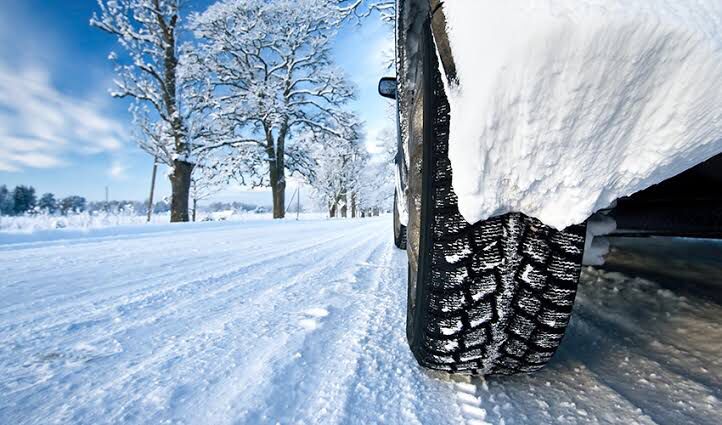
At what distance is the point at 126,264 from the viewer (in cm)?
203

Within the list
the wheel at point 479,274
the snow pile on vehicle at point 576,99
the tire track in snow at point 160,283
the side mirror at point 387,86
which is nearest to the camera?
the snow pile on vehicle at point 576,99

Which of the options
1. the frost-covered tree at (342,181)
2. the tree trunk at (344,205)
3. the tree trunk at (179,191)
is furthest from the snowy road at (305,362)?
the tree trunk at (344,205)

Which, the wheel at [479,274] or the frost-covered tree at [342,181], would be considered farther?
the frost-covered tree at [342,181]

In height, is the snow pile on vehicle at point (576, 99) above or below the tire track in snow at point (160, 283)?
above

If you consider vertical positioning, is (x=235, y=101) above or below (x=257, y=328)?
above

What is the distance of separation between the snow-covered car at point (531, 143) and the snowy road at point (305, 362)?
0.11 m

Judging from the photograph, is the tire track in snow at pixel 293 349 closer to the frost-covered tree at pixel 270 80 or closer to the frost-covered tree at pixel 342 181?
the frost-covered tree at pixel 270 80

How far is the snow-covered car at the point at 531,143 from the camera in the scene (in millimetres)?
390

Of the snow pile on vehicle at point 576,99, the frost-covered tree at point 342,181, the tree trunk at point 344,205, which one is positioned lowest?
the snow pile on vehicle at point 576,99

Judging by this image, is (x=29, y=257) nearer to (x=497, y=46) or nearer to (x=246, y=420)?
(x=246, y=420)

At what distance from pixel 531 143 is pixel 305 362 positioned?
67cm

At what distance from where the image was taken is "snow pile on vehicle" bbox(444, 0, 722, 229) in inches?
15.0

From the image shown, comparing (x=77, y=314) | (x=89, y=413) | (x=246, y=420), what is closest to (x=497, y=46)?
(x=246, y=420)

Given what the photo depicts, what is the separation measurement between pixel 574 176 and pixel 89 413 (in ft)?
2.91
